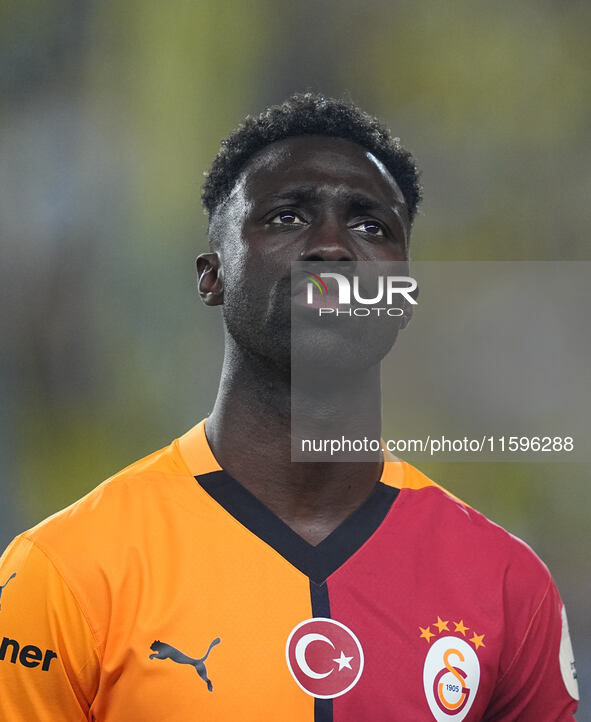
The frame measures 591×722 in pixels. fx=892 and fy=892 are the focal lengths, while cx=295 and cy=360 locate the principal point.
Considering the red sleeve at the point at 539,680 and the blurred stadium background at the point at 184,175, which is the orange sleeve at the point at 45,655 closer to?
the red sleeve at the point at 539,680

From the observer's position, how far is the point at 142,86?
13.0 ft

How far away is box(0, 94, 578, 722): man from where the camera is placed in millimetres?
1604

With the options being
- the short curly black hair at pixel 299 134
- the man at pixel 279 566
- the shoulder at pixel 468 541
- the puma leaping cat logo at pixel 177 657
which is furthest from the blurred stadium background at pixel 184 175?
the puma leaping cat logo at pixel 177 657

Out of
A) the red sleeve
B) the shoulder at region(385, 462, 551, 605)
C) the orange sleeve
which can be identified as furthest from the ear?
the red sleeve

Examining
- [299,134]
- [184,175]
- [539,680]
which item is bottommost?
[539,680]

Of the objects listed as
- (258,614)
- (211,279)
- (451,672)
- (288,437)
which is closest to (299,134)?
(211,279)

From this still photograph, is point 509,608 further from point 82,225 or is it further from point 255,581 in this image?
point 82,225

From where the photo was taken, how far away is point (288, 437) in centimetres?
185

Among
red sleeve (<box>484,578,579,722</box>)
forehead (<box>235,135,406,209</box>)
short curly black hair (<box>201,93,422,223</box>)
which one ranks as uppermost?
short curly black hair (<box>201,93,422,223</box>)

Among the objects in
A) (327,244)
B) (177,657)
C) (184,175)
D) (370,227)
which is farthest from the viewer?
(184,175)

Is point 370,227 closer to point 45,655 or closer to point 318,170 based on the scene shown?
point 318,170

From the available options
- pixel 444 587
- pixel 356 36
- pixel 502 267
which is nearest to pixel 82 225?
pixel 356 36

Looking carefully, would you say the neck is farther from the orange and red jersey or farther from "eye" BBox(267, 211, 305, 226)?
"eye" BBox(267, 211, 305, 226)

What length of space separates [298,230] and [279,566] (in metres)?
0.69
